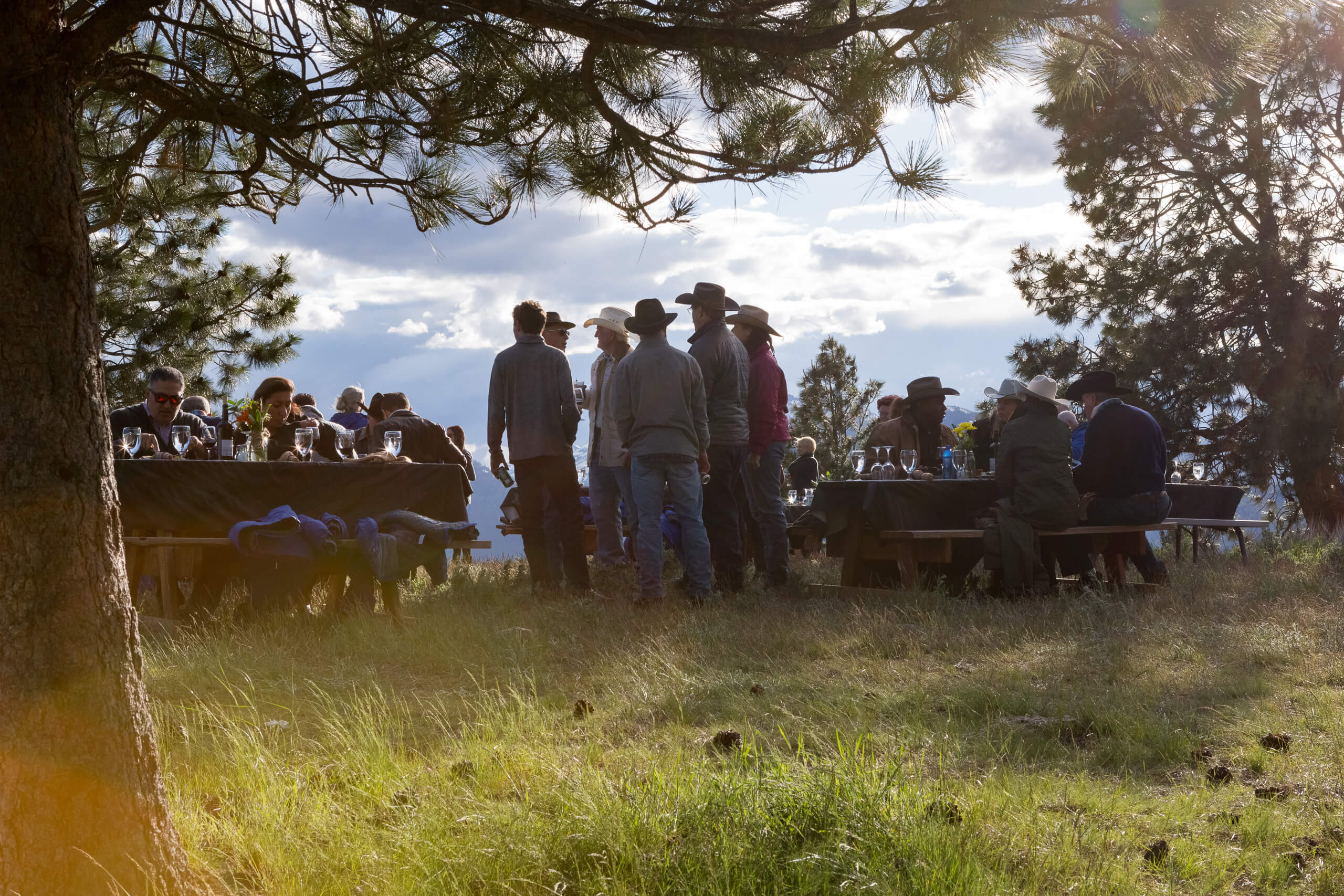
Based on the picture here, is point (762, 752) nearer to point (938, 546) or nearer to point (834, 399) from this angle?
point (938, 546)

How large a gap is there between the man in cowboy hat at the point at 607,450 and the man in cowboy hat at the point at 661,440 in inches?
38.5

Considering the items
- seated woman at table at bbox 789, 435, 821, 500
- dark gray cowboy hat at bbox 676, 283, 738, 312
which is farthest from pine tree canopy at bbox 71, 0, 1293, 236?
seated woman at table at bbox 789, 435, 821, 500

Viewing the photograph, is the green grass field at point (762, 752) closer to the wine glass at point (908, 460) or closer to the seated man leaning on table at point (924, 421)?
the wine glass at point (908, 460)

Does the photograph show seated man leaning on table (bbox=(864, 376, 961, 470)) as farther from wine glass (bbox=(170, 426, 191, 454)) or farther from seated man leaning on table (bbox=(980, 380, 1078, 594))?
wine glass (bbox=(170, 426, 191, 454))

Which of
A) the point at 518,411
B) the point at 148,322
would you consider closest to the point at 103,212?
the point at 518,411

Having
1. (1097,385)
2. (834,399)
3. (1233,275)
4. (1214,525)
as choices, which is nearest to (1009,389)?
(1097,385)

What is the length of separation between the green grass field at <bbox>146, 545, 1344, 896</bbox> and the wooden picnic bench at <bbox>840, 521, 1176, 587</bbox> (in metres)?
0.83

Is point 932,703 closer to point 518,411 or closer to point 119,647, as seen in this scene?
point 119,647

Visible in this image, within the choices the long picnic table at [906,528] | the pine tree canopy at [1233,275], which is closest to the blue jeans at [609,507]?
the long picnic table at [906,528]

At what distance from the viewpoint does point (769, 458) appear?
7.61m

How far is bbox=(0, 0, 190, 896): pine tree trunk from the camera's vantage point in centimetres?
209

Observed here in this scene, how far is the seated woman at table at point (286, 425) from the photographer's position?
21.8 feet

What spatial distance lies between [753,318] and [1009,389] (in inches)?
79.7

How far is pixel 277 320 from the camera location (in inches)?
604
